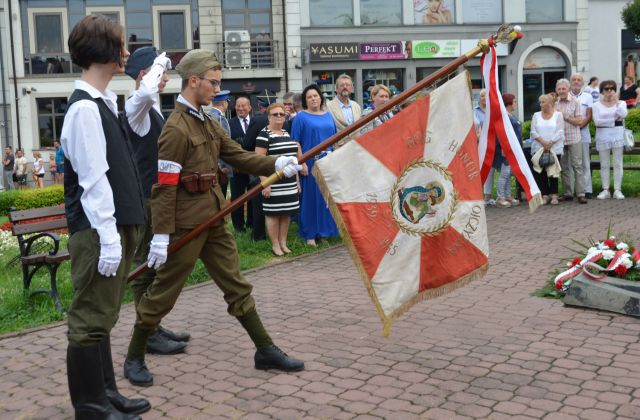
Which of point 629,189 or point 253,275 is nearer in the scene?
point 253,275

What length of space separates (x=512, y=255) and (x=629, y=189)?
617 centimetres

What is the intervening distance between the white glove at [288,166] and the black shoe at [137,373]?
158cm

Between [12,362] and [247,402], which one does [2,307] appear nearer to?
[12,362]

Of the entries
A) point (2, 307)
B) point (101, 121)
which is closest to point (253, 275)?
point (2, 307)

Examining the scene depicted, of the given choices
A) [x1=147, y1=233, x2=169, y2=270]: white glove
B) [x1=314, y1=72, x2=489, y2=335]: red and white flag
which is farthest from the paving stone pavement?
[x1=147, y1=233, x2=169, y2=270]: white glove

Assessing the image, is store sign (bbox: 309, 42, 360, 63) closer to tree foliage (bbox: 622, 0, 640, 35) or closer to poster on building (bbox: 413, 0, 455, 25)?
poster on building (bbox: 413, 0, 455, 25)

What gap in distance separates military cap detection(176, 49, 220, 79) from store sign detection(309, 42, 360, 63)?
1130 inches

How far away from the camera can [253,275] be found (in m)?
8.77

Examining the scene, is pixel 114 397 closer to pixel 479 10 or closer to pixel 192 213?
pixel 192 213

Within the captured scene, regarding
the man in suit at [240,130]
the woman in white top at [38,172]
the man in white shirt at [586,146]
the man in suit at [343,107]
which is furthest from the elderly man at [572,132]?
the woman in white top at [38,172]

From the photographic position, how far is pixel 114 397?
460 centimetres

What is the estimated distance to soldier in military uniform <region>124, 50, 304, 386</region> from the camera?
4984 millimetres

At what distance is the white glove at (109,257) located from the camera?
4070 mm

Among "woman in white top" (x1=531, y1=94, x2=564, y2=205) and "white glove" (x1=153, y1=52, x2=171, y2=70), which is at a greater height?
"white glove" (x1=153, y1=52, x2=171, y2=70)
